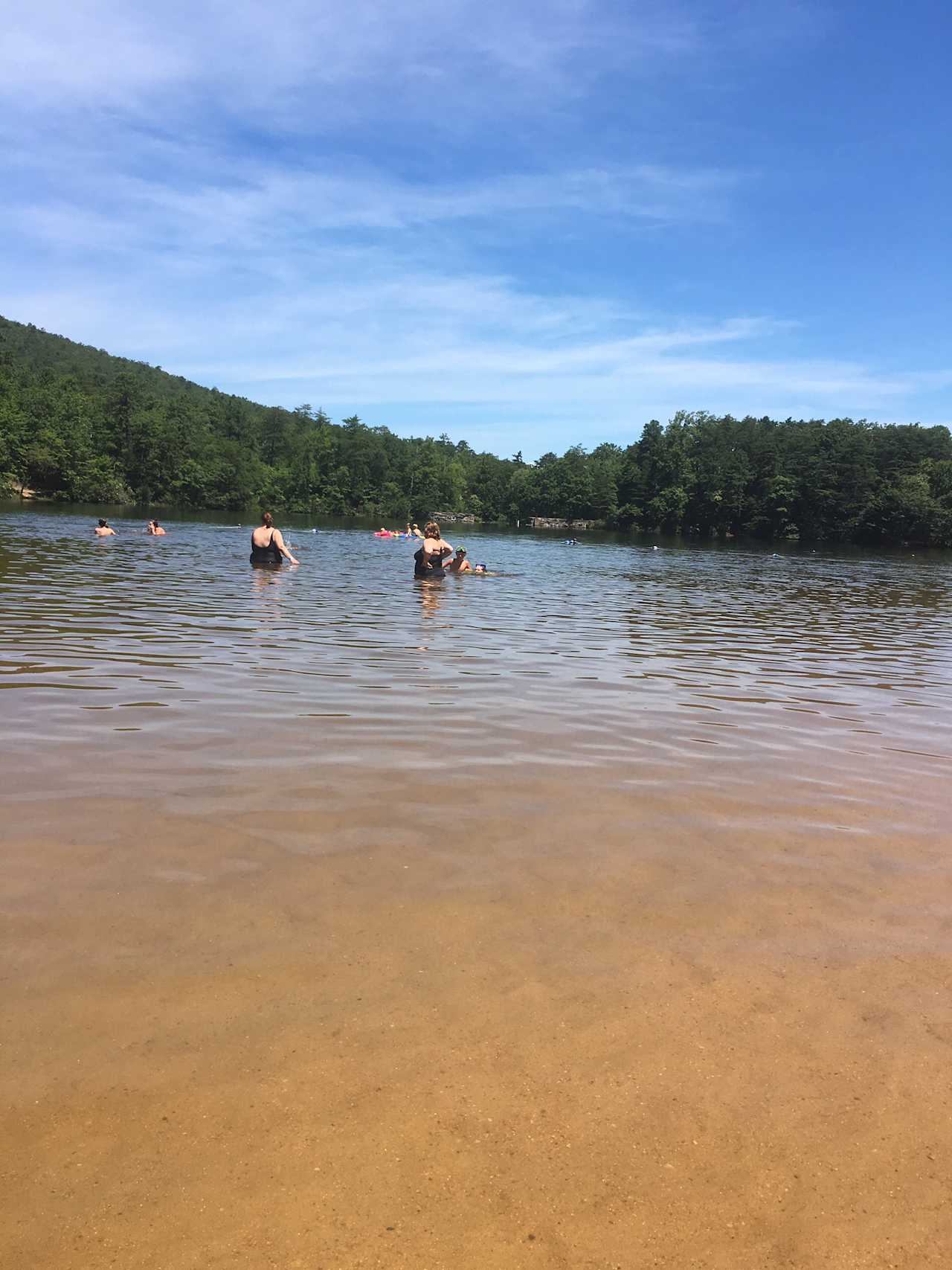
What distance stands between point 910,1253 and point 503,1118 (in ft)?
3.73

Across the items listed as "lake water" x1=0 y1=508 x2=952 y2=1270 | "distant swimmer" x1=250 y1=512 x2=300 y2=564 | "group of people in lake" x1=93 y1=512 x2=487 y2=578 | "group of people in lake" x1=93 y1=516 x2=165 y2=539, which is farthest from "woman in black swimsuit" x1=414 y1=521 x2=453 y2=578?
"lake water" x1=0 y1=508 x2=952 y2=1270

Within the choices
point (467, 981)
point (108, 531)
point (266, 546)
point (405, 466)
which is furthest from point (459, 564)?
point (405, 466)

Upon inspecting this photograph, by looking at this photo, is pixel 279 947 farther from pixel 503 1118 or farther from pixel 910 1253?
pixel 910 1253

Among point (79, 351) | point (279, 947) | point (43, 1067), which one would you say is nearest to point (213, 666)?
point (279, 947)

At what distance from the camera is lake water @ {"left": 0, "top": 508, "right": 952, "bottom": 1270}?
221 cm

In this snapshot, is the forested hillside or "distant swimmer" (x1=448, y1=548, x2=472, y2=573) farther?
the forested hillside

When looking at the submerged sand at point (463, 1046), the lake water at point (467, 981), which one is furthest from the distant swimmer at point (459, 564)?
the submerged sand at point (463, 1046)

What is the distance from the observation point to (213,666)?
9391mm

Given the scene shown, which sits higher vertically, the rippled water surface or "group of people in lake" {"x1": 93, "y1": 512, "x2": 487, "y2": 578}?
"group of people in lake" {"x1": 93, "y1": 512, "x2": 487, "y2": 578}

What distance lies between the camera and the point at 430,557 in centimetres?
2253

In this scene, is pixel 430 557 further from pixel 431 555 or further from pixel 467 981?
pixel 467 981

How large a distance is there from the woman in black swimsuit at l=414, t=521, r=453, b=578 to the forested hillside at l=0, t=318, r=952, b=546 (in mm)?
73933

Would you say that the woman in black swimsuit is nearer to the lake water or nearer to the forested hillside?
the lake water

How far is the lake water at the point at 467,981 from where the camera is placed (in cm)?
221
